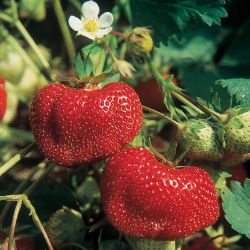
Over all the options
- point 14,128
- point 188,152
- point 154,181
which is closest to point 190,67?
point 14,128

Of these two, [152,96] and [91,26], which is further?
[152,96]

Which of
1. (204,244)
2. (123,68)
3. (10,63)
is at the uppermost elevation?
(123,68)

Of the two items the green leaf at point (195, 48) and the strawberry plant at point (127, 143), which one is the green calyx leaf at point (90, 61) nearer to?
the strawberry plant at point (127, 143)

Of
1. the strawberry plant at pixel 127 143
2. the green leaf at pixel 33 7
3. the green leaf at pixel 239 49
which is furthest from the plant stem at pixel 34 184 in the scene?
the green leaf at pixel 239 49

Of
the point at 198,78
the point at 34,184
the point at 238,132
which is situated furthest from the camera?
the point at 198,78

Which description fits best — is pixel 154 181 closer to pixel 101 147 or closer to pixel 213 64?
pixel 101 147

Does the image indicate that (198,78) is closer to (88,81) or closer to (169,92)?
(169,92)

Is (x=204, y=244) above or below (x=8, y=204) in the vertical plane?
below

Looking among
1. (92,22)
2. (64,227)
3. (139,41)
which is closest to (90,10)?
(92,22)

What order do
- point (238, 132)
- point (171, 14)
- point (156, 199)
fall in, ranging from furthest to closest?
point (171, 14) → point (238, 132) → point (156, 199)
